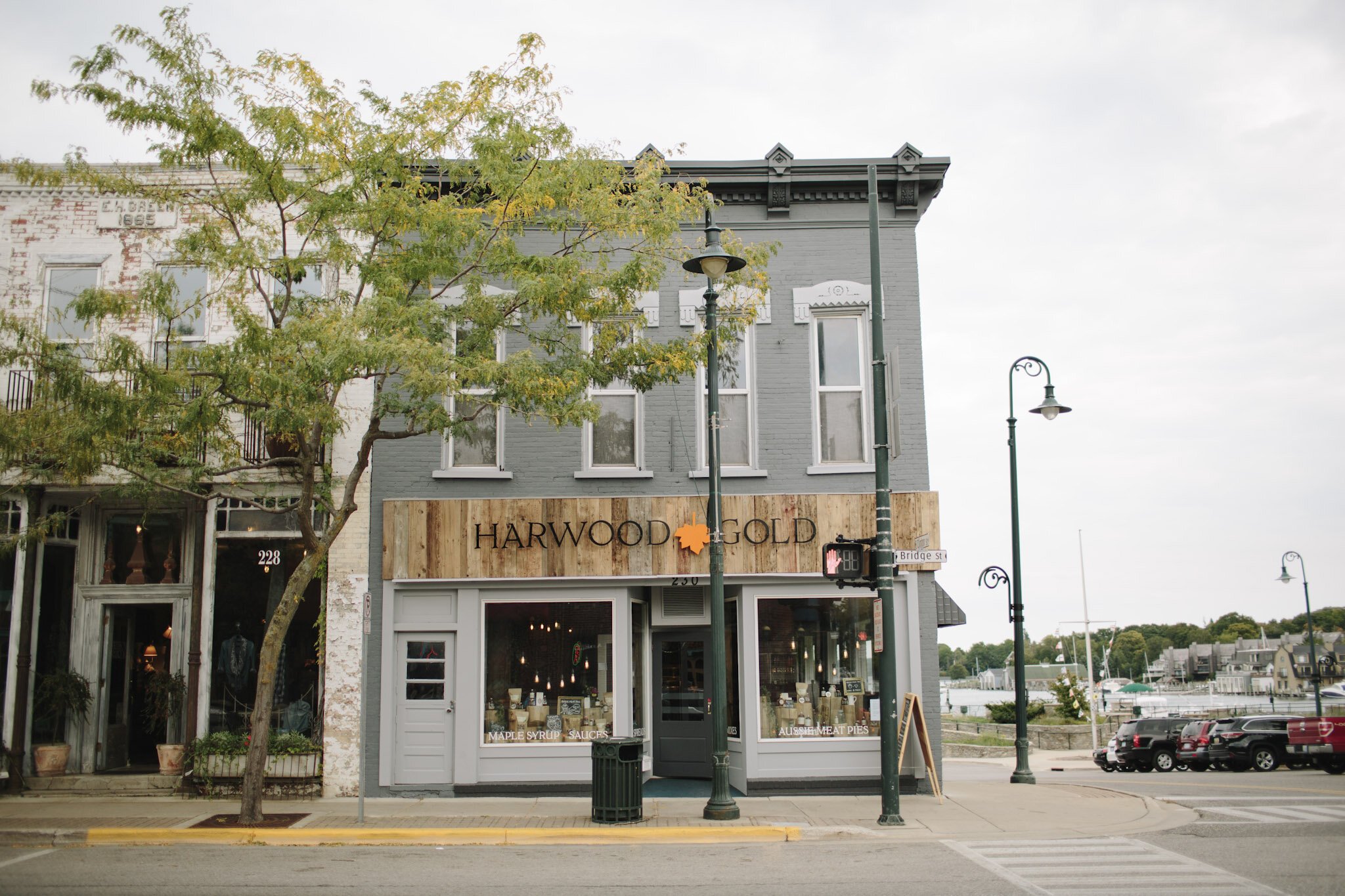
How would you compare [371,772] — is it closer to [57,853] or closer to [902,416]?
[57,853]

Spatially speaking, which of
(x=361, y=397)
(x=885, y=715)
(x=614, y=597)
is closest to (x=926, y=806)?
(x=885, y=715)

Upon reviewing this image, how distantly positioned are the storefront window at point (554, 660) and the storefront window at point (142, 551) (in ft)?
16.2

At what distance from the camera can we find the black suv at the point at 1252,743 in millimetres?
24312

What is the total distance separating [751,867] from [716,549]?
3.89 meters

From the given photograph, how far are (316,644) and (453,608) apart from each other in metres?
2.00

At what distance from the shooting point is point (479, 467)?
15.5 metres

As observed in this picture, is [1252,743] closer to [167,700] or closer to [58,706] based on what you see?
[167,700]

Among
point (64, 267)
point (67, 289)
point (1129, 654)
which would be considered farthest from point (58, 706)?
point (1129, 654)

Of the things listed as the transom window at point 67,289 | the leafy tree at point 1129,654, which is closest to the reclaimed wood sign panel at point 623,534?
the transom window at point 67,289

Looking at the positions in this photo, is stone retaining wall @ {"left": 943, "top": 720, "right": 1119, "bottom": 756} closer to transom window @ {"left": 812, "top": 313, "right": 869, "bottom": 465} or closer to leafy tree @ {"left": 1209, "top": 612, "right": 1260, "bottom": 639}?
transom window @ {"left": 812, "top": 313, "right": 869, "bottom": 465}

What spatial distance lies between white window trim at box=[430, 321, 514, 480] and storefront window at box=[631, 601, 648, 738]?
2.75 metres

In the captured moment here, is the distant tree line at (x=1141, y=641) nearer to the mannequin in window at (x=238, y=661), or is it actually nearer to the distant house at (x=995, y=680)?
the distant house at (x=995, y=680)

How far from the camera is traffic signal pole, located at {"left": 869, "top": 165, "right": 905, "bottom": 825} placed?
1224 centimetres

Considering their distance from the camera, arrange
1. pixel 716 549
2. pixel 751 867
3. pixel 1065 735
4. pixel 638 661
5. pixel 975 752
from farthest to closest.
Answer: pixel 1065 735 → pixel 975 752 → pixel 638 661 → pixel 716 549 → pixel 751 867
